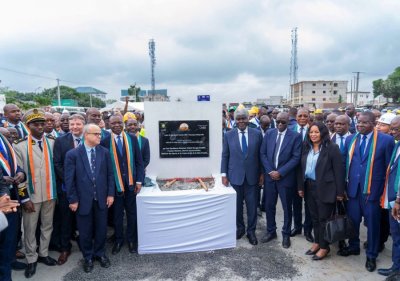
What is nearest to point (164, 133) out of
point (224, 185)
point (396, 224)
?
point (224, 185)

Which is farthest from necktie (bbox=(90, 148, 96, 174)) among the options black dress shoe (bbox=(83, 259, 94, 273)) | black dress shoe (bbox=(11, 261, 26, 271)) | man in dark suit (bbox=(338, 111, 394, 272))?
man in dark suit (bbox=(338, 111, 394, 272))

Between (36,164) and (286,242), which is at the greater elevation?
(36,164)

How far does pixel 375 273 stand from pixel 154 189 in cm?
298

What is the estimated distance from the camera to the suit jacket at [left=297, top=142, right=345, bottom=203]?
12.1 feet

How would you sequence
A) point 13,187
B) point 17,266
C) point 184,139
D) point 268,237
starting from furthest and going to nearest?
point 184,139
point 268,237
point 17,266
point 13,187

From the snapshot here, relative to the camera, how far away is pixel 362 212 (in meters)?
3.77

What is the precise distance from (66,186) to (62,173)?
1.10 ft

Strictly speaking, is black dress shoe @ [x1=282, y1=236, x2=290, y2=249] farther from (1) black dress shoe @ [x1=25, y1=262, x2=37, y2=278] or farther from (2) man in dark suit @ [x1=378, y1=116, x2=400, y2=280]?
(1) black dress shoe @ [x1=25, y1=262, x2=37, y2=278]

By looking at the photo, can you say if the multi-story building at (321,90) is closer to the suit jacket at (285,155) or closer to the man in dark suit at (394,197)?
the suit jacket at (285,155)

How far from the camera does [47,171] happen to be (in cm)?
363

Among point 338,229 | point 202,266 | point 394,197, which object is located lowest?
point 202,266

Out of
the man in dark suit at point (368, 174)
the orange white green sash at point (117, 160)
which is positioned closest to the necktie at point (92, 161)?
the orange white green sash at point (117, 160)

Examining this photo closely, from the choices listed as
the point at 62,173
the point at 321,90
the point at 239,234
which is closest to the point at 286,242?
the point at 239,234

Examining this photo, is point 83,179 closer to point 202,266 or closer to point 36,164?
point 36,164
